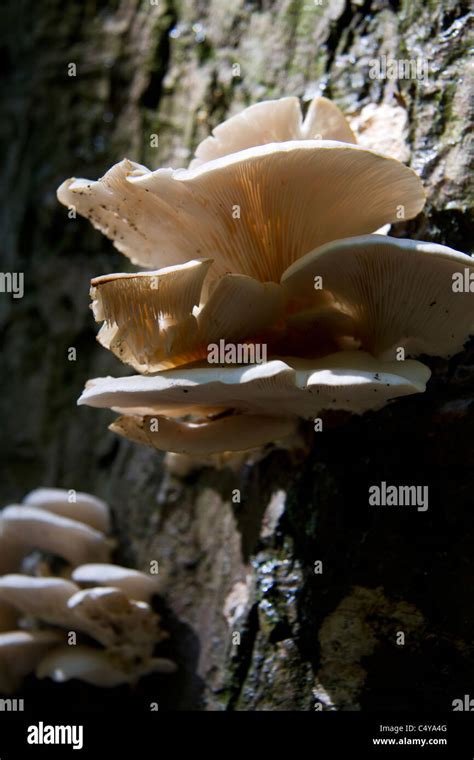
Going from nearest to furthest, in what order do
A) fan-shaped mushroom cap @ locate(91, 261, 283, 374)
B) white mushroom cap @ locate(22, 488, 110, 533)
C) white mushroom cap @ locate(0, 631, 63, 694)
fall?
fan-shaped mushroom cap @ locate(91, 261, 283, 374) < white mushroom cap @ locate(0, 631, 63, 694) < white mushroom cap @ locate(22, 488, 110, 533)

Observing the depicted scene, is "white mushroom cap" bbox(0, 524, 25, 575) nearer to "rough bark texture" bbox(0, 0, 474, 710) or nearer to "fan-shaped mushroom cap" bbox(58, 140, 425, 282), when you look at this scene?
"rough bark texture" bbox(0, 0, 474, 710)

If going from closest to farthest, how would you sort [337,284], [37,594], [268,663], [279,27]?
[337,284] < [268,663] < [37,594] < [279,27]

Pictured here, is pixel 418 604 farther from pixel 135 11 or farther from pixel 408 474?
pixel 135 11

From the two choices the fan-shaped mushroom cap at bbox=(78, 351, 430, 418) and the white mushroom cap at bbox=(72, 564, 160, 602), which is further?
the white mushroom cap at bbox=(72, 564, 160, 602)

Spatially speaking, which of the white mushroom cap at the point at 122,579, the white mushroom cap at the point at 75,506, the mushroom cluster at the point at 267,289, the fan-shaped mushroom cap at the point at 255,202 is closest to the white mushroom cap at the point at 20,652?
the white mushroom cap at the point at 122,579

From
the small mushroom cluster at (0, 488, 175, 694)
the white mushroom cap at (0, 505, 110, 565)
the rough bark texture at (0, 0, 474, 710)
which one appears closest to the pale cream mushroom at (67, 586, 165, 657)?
the small mushroom cluster at (0, 488, 175, 694)

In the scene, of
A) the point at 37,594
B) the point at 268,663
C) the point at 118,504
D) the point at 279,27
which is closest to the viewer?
the point at 268,663

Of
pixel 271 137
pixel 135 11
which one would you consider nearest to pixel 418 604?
pixel 271 137
